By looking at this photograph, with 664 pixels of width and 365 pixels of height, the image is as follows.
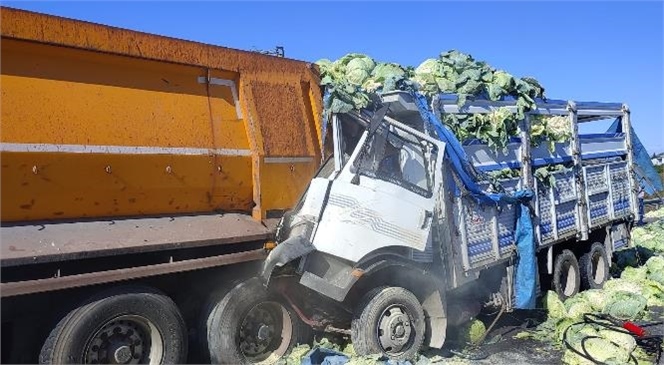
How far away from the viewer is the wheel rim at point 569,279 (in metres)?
7.81

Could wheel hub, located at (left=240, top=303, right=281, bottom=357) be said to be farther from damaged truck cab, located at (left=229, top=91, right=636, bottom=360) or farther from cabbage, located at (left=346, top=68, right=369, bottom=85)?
cabbage, located at (left=346, top=68, right=369, bottom=85)

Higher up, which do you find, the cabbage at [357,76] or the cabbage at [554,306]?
the cabbage at [357,76]

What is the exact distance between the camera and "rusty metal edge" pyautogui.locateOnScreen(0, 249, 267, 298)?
127 inches

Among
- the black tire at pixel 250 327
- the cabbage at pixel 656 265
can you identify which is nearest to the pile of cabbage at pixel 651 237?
the cabbage at pixel 656 265

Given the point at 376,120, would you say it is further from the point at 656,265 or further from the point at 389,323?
the point at 656,265

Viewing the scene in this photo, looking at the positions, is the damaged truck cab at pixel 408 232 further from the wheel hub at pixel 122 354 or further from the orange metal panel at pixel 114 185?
the wheel hub at pixel 122 354

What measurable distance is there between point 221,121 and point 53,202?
1.51 m

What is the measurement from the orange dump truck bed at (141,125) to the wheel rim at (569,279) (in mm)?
4632

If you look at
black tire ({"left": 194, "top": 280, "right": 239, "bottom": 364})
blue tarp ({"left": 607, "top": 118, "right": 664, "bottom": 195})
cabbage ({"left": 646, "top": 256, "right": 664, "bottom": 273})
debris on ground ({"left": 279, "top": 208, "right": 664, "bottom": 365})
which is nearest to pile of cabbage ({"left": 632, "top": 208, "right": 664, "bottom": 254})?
blue tarp ({"left": 607, "top": 118, "right": 664, "bottom": 195})

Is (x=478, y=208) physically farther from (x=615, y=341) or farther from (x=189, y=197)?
(x=189, y=197)

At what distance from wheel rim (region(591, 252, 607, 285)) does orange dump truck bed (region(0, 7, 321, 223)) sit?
18.5 feet

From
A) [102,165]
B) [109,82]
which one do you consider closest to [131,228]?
[102,165]

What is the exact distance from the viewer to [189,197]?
14.3ft

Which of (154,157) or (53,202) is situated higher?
(154,157)
